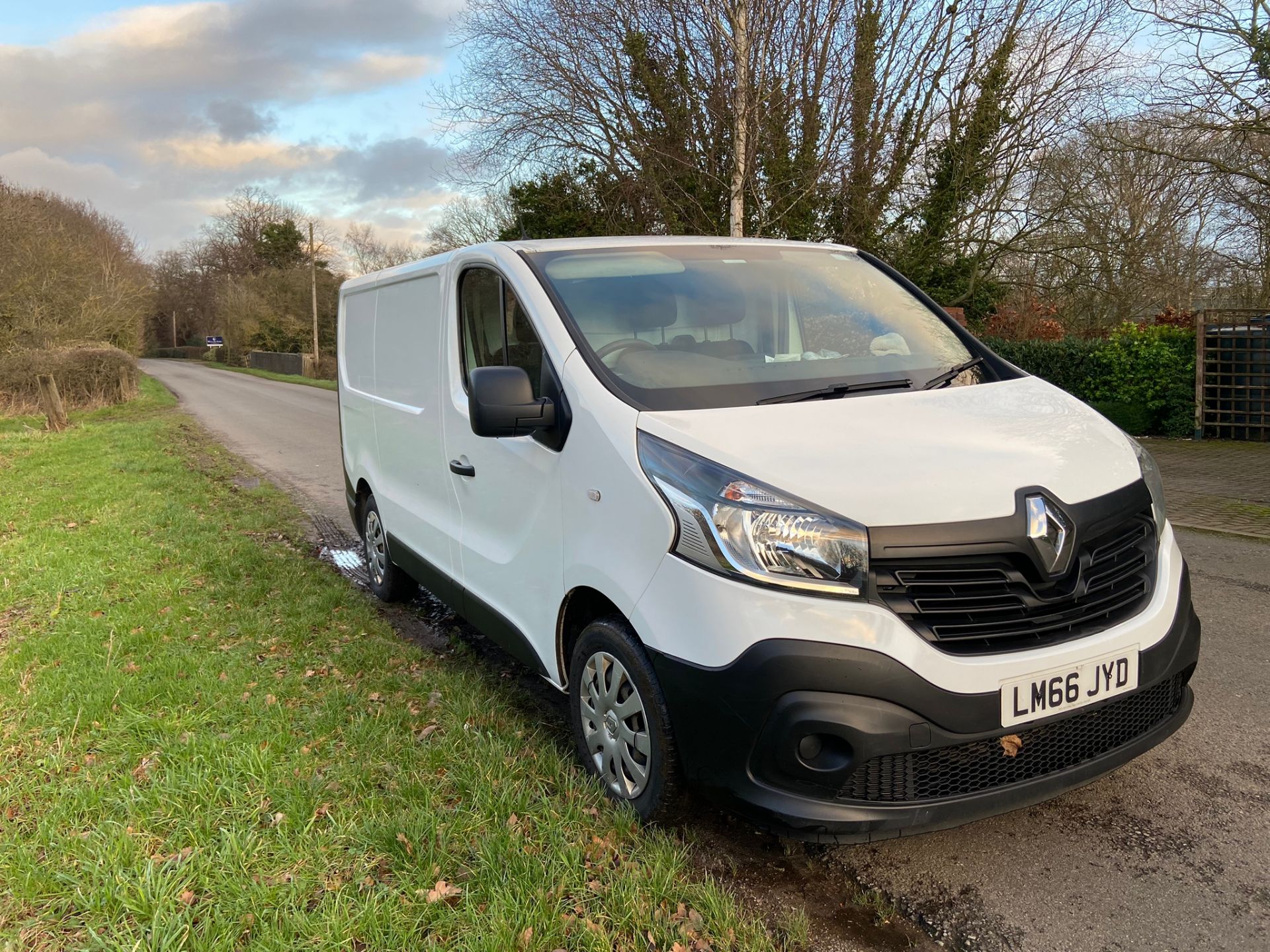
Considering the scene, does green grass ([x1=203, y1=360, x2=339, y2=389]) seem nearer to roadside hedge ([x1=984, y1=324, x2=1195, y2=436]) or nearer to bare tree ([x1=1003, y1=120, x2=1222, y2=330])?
bare tree ([x1=1003, y1=120, x2=1222, y2=330])

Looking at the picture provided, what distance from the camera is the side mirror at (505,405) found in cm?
299

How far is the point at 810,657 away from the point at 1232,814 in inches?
68.7

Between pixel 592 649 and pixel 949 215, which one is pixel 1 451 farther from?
pixel 949 215

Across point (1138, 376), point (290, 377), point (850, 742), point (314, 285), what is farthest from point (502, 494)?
point (314, 285)

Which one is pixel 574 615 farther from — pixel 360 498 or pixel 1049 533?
pixel 360 498

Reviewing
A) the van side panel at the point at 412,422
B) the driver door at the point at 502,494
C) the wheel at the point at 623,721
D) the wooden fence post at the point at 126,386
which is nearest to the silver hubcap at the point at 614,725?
the wheel at the point at 623,721

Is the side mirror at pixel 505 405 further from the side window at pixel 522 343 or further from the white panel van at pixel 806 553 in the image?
the side window at pixel 522 343

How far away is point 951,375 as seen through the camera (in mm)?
3363

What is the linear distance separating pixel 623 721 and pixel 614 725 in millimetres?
73

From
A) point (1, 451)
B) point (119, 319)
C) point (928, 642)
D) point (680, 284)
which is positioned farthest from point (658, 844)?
point (119, 319)

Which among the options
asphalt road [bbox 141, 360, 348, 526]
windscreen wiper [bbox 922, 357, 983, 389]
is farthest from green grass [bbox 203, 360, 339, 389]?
windscreen wiper [bbox 922, 357, 983, 389]

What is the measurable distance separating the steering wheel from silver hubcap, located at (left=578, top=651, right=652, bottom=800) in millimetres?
1043

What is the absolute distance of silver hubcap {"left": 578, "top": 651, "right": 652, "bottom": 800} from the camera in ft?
9.00

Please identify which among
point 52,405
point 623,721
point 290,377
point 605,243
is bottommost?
point 623,721
